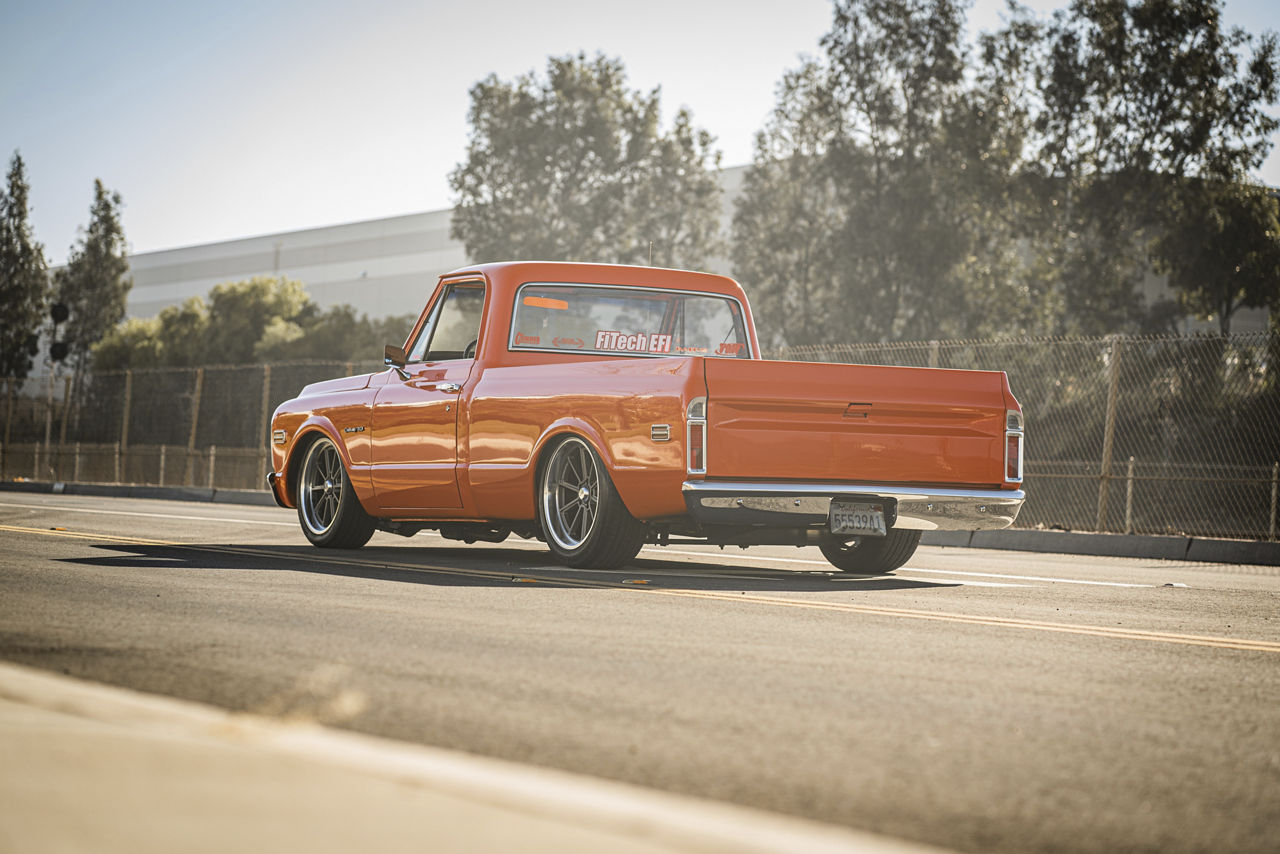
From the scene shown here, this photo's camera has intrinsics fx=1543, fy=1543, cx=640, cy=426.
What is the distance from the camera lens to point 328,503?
12070 mm

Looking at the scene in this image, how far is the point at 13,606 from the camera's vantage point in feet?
22.8

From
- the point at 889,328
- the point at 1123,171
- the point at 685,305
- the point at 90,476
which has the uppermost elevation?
the point at 1123,171

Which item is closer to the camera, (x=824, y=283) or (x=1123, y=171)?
(x=1123, y=171)

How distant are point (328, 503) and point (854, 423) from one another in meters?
4.65

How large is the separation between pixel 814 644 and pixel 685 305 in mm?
5376

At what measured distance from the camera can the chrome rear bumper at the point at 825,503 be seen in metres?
8.88

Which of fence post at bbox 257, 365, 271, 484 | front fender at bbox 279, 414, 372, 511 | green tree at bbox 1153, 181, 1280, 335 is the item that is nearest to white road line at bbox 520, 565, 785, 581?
front fender at bbox 279, 414, 372, 511

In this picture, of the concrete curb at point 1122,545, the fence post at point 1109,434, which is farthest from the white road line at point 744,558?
the fence post at point 1109,434

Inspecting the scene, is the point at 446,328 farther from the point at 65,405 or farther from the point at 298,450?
the point at 65,405

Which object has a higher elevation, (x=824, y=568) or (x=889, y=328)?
(x=889, y=328)

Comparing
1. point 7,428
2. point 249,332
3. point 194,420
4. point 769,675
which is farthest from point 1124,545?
point 249,332

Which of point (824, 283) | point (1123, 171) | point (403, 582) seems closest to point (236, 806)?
point (403, 582)

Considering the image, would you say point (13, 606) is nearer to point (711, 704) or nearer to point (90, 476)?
point (711, 704)

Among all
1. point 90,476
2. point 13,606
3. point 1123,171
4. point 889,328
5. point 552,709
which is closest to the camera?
point 552,709
